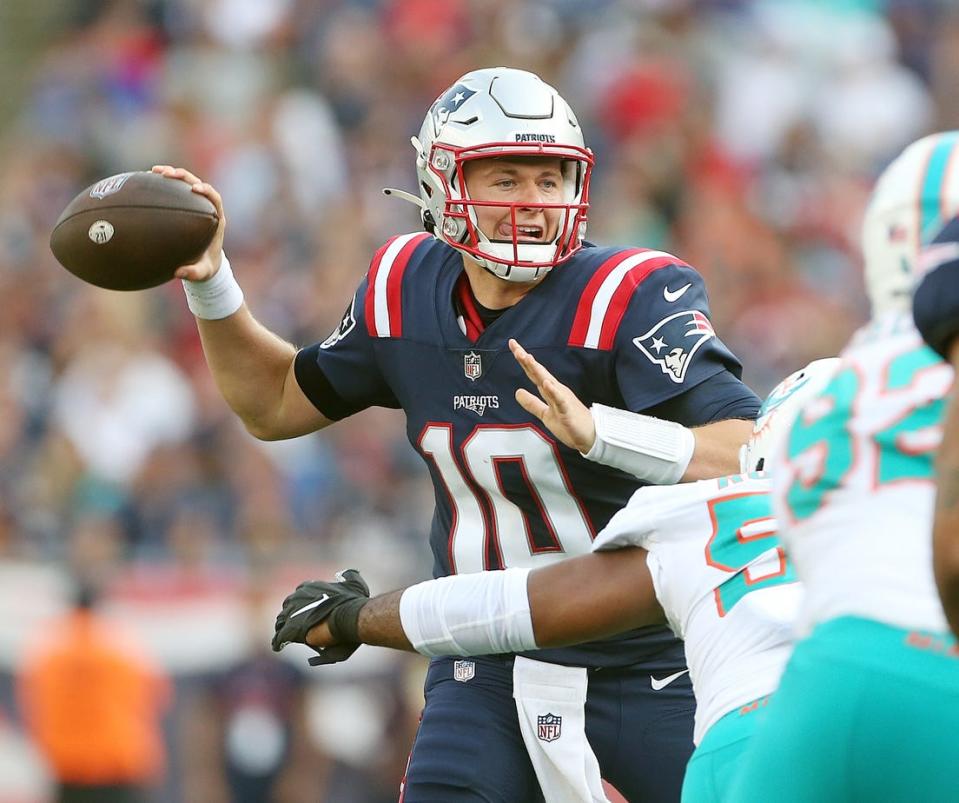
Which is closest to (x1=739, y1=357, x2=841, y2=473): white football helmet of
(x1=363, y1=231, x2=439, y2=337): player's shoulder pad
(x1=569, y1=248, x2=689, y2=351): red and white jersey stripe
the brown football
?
(x1=569, y1=248, x2=689, y2=351): red and white jersey stripe

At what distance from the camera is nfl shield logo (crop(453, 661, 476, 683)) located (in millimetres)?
3939

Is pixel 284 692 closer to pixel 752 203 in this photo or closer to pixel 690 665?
pixel 752 203

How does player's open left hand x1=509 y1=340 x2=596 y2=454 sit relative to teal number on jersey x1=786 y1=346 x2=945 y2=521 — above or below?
below

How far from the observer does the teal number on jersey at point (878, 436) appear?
93.0 inches

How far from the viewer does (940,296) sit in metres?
2.10

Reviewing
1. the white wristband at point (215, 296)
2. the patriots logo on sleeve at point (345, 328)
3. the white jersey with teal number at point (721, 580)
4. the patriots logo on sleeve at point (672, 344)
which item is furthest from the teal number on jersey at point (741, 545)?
the white wristband at point (215, 296)

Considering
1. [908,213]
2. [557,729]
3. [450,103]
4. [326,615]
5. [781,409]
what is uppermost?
[450,103]

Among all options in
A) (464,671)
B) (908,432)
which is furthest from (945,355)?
(464,671)

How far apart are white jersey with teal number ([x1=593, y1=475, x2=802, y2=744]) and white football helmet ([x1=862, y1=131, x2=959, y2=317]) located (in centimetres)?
45

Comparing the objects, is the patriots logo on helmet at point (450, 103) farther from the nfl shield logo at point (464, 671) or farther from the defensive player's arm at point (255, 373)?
the nfl shield logo at point (464, 671)

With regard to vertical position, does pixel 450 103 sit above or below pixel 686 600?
above

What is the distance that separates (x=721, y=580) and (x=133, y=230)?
75.8 inches

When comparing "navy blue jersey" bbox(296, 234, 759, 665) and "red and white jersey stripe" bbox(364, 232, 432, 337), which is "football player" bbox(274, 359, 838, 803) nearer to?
"navy blue jersey" bbox(296, 234, 759, 665)

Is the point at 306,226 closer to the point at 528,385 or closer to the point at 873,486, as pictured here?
the point at 528,385
